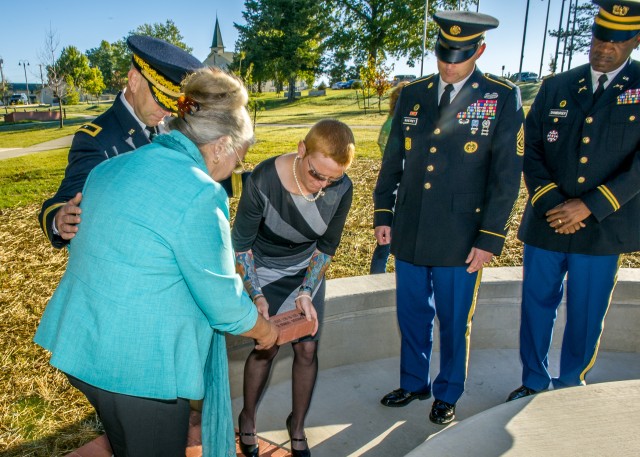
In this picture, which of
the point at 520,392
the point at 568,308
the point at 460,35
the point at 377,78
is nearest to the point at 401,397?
the point at 520,392

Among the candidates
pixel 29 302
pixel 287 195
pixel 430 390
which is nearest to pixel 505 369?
pixel 430 390

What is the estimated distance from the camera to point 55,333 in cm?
167

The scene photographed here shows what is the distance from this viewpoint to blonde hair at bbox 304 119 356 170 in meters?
2.33

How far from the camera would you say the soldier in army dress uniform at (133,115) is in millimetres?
2185

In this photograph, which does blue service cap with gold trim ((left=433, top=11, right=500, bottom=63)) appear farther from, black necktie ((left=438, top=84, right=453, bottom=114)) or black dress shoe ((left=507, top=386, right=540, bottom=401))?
black dress shoe ((left=507, top=386, right=540, bottom=401))

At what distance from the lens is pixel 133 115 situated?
93.1 inches

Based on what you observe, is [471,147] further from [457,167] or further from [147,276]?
[147,276]

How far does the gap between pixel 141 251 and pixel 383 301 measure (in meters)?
2.24

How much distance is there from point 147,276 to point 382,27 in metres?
43.3

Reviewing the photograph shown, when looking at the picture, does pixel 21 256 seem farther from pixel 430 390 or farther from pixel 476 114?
pixel 476 114

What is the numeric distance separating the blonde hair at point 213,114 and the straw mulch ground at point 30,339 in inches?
67.5

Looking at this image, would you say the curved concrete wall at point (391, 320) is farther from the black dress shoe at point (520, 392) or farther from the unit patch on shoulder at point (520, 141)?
the unit patch on shoulder at point (520, 141)

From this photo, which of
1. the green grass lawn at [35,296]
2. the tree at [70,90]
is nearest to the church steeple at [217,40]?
the tree at [70,90]

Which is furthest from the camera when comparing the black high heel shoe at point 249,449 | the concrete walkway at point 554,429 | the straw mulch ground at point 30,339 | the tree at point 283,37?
the tree at point 283,37
